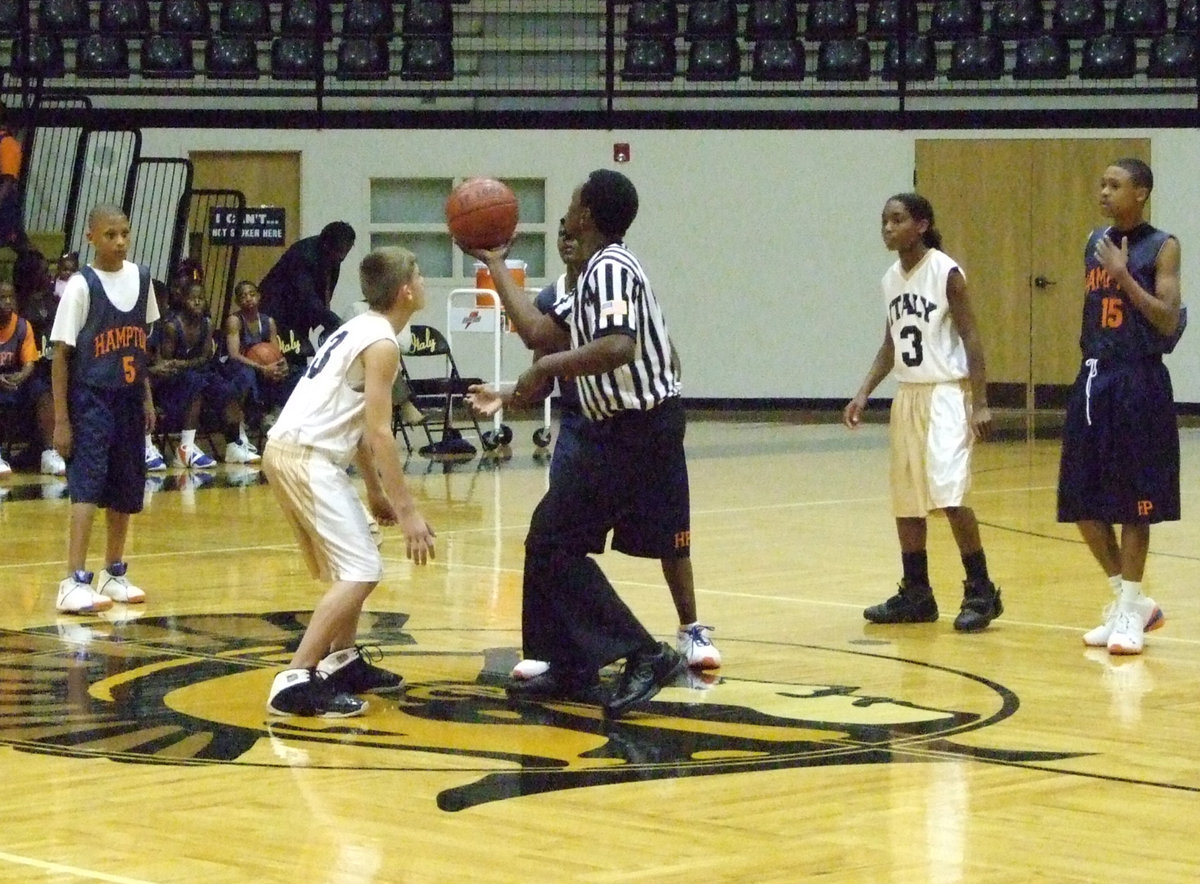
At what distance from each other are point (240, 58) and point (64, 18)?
6.16 ft

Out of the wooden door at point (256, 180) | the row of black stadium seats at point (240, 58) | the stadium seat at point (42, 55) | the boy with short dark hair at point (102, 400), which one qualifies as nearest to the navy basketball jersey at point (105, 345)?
the boy with short dark hair at point (102, 400)

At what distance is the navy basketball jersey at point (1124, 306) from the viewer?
24.3ft

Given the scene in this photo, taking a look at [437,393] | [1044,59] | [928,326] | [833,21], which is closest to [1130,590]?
[928,326]

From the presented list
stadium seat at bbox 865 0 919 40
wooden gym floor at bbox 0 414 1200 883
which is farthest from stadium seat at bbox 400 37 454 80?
wooden gym floor at bbox 0 414 1200 883

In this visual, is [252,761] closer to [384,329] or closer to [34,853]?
[34,853]

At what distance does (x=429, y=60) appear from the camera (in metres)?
21.4

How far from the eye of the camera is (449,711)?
6.21 m

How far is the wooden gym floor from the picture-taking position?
177 inches

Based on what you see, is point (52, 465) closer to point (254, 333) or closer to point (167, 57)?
point (254, 333)

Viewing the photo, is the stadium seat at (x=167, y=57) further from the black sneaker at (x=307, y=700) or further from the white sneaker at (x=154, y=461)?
the black sneaker at (x=307, y=700)

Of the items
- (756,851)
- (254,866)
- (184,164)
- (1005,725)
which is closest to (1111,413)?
(1005,725)

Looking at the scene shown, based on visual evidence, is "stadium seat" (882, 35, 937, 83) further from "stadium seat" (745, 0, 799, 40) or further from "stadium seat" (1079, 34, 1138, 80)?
"stadium seat" (1079, 34, 1138, 80)

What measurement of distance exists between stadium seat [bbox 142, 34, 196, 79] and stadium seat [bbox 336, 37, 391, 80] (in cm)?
154

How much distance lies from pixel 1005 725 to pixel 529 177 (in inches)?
628
